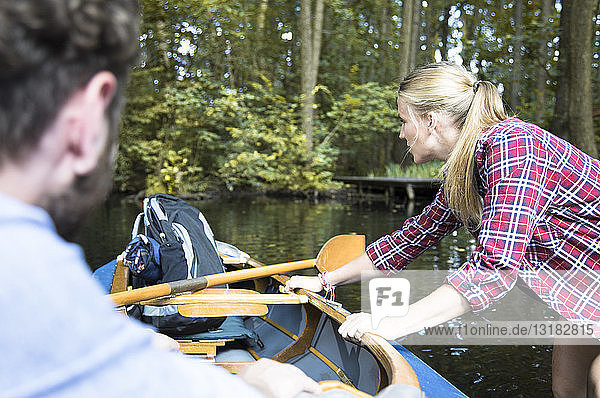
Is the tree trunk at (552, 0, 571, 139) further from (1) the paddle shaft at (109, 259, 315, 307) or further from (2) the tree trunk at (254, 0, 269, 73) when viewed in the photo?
(2) the tree trunk at (254, 0, 269, 73)

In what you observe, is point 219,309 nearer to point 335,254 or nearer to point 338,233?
point 335,254

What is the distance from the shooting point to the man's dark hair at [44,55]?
45cm

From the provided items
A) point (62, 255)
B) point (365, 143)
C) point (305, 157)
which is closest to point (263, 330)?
point (62, 255)

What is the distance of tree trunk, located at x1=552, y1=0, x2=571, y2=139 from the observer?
6.61 meters

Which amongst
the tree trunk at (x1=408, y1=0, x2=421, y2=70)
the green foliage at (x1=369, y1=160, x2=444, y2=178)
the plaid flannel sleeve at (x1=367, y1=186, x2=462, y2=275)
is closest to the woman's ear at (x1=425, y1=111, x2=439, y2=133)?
the plaid flannel sleeve at (x1=367, y1=186, x2=462, y2=275)

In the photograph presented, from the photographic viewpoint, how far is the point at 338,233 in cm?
766

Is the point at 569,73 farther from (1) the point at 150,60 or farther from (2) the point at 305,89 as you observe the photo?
(1) the point at 150,60

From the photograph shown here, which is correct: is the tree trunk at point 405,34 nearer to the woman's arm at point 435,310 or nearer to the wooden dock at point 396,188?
the wooden dock at point 396,188

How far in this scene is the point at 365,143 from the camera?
62.8 feet

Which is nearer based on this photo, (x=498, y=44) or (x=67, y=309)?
(x=67, y=309)

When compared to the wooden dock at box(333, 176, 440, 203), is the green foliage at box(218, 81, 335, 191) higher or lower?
higher

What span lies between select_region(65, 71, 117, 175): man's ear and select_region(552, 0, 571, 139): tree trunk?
23.0ft

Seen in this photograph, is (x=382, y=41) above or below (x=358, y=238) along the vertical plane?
above

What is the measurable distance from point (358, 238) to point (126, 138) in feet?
41.9
